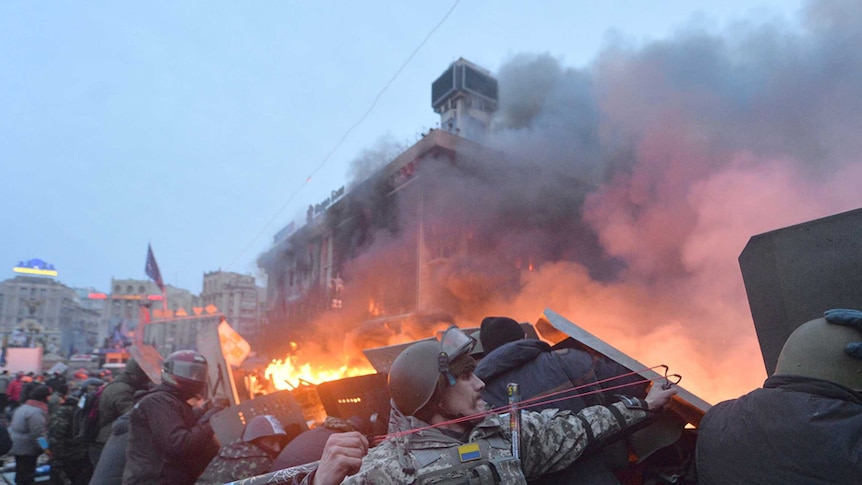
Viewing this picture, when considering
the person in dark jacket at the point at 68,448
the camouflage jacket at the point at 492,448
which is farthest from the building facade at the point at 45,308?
the camouflage jacket at the point at 492,448

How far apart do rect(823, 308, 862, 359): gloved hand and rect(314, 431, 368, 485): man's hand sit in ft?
5.59

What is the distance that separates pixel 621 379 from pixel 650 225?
10.7m

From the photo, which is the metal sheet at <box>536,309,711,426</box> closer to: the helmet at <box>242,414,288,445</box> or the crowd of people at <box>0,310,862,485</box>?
the crowd of people at <box>0,310,862,485</box>

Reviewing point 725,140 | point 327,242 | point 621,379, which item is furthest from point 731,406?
point 327,242

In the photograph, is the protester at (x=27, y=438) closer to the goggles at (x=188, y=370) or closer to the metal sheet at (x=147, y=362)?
the metal sheet at (x=147, y=362)

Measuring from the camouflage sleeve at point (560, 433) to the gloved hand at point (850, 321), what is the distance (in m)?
0.80

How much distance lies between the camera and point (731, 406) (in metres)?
1.95

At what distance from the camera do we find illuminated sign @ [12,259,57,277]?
54000 mm

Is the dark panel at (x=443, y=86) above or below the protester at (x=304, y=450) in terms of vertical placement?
above

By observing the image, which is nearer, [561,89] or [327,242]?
[561,89]

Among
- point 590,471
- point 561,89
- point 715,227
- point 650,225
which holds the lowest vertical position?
point 590,471

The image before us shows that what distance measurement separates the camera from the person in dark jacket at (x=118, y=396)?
16.6 ft

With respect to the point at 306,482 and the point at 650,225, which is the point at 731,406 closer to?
the point at 306,482

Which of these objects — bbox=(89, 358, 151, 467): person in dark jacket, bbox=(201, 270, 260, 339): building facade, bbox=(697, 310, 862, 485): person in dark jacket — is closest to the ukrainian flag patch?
bbox=(697, 310, 862, 485): person in dark jacket
